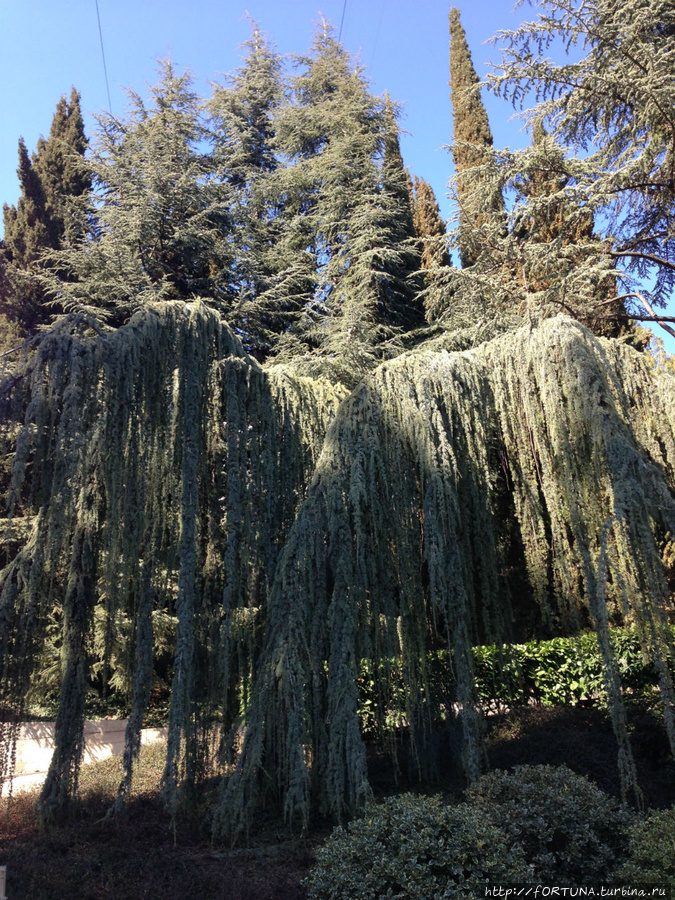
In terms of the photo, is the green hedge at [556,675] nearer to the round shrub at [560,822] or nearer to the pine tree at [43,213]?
the round shrub at [560,822]

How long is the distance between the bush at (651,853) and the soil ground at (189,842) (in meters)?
1.62

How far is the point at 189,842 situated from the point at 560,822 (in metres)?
2.58

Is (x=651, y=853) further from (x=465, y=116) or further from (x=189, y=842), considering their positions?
(x=465, y=116)

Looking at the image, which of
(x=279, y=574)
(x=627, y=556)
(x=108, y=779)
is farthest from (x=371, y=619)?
(x=108, y=779)

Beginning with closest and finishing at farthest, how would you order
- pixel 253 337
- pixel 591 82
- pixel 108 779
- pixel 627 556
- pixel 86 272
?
1. pixel 627 556
2. pixel 108 779
3. pixel 591 82
4. pixel 86 272
5. pixel 253 337

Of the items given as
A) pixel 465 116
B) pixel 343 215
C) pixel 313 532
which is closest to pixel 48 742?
pixel 313 532

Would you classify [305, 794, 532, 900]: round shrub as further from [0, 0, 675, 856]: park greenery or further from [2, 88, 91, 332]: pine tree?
[2, 88, 91, 332]: pine tree

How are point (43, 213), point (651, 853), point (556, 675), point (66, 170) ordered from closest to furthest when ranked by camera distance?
point (651, 853) → point (556, 675) → point (43, 213) → point (66, 170)

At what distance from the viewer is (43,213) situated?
1410 centimetres

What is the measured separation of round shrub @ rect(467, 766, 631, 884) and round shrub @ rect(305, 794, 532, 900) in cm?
23

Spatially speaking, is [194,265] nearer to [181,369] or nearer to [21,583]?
[181,369]

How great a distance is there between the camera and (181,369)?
4973 mm

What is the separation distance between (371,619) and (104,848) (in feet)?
7.83

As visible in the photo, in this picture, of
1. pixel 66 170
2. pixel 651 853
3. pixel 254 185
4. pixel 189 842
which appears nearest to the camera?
pixel 651 853
